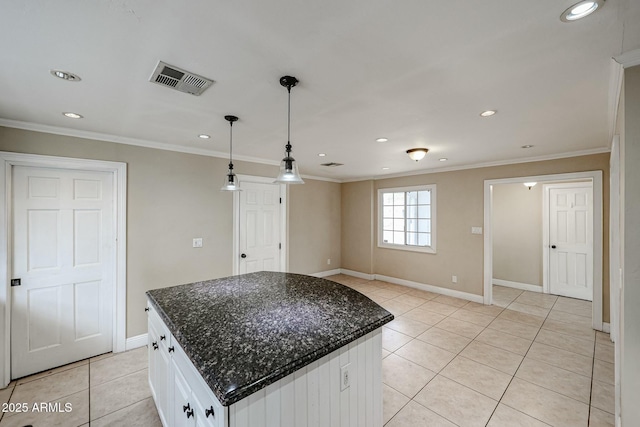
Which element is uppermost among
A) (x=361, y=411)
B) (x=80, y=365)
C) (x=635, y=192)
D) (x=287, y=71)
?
(x=287, y=71)

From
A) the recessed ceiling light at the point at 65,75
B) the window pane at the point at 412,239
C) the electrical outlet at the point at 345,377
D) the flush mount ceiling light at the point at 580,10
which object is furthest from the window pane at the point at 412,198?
the recessed ceiling light at the point at 65,75

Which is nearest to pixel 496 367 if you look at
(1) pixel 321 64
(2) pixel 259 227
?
(1) pixel 321 64

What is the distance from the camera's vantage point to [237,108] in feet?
7.18

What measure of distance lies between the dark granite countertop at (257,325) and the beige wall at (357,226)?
13.0ft

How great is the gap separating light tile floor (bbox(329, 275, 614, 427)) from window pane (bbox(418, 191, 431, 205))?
204cm

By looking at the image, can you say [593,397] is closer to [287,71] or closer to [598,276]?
[598,276]

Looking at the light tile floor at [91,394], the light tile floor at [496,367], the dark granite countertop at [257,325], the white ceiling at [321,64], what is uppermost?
the white ceiling at [321,64]

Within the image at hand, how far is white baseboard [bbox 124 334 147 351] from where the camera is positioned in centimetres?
304

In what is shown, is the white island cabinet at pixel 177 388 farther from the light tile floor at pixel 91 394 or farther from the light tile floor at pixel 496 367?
the light tile floor at pixel 496 367

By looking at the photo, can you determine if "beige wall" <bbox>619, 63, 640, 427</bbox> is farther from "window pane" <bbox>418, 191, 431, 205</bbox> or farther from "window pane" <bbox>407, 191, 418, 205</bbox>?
"window pane" <bbox>407, 191, 418, 205</bbox>

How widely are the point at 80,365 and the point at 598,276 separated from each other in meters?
6.38

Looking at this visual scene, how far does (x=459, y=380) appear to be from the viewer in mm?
2449

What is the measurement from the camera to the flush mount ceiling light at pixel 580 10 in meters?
A: 1.07

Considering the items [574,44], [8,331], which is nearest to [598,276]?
[574,44]
